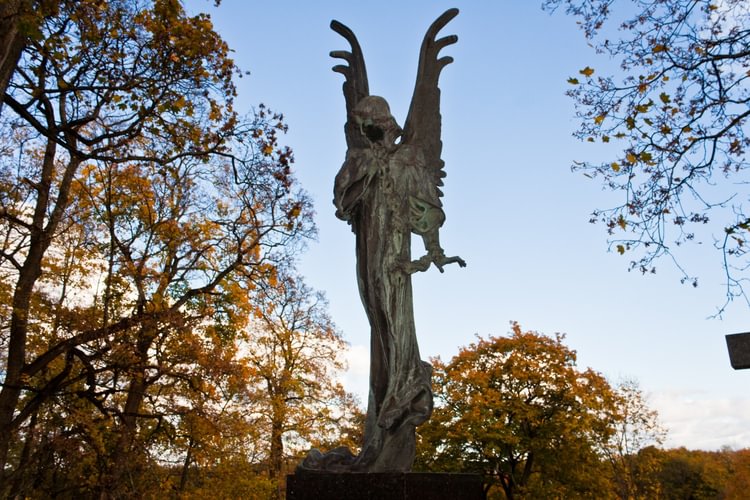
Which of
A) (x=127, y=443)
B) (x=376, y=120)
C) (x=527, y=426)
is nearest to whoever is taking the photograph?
(x=376, y=120)

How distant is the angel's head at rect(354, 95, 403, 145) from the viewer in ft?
17.6

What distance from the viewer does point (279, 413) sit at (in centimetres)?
2009

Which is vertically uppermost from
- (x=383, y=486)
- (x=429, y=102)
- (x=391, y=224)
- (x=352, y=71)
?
(x=352, y=71)

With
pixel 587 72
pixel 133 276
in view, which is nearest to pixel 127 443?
pixel 133 276

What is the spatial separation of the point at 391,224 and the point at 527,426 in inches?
785

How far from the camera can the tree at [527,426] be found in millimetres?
21578

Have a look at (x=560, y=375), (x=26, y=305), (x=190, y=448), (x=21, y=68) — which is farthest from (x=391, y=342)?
(x=560, y=375)

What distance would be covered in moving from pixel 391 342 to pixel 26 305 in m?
9.53

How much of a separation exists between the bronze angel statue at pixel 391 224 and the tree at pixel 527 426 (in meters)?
17.7

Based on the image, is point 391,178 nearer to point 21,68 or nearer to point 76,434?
point 21,68

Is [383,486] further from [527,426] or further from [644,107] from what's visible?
Answer: [527,426]

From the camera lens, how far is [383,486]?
3947 millimetres

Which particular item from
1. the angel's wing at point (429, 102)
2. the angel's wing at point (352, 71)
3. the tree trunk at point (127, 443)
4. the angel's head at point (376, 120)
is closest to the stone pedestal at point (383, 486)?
the angel's wing at point (429, 102)

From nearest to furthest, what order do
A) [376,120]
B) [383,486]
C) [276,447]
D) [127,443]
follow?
[383,486] < [376,120] < [127,443] < [276,447]
